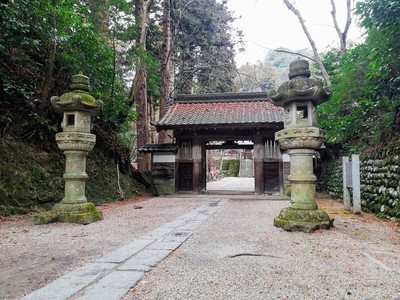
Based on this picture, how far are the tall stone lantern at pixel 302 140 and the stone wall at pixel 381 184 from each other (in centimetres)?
186

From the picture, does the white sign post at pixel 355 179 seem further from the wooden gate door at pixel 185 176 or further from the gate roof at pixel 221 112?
the wooden gate door at pixel 185 176

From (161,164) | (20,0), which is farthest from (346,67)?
(20,0)

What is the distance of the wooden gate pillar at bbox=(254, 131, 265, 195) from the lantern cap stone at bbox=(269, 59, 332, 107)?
21.2 feet

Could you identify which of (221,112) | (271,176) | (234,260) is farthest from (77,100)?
(271,176)

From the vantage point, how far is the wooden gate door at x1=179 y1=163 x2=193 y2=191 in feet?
40.7

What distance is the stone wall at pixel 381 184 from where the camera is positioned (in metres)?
5.80

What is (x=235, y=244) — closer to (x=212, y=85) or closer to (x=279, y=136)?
(x=279, y=136)

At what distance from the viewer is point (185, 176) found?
1246 cm

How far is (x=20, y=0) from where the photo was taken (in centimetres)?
634

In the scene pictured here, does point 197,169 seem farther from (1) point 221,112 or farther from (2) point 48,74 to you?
(2) point 48,74

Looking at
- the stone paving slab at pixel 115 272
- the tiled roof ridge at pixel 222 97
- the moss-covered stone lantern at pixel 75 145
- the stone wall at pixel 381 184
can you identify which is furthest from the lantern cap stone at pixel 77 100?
the tiled roof ridge at pixel 222 97

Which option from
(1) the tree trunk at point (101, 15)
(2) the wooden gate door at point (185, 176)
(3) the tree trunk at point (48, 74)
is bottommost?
(2) the wooden gate door at point (185, 176)

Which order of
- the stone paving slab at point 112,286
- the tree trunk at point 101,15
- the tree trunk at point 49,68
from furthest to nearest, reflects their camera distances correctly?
the tree trunk at point 101,15 < the tree trunk at point 49,68 < the stone paving slab at point 112,286

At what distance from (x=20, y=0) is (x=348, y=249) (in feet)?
26.1
